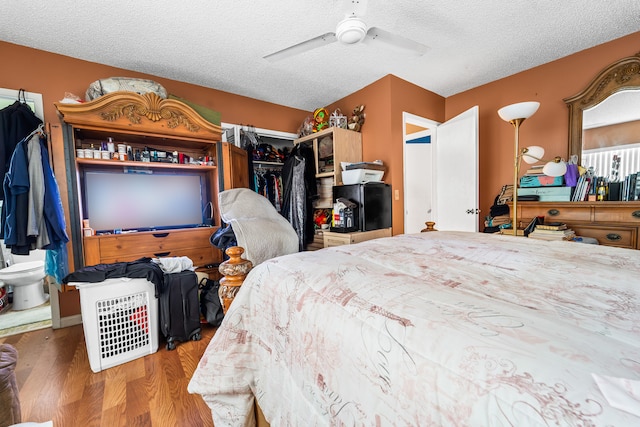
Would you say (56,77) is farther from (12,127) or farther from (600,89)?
(600,89)

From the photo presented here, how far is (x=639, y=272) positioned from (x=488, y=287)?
537 millimetres

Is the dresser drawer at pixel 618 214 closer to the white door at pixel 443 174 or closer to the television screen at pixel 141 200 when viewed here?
the white door at pixel 443 174

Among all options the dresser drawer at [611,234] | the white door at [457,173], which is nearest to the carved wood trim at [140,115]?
the white door at [457,173]

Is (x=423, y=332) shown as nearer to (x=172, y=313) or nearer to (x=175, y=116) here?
(x=172, y=313)

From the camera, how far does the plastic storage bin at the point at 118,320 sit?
5.52ft

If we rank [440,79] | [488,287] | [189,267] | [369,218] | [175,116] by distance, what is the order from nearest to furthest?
[488,287]
[189,267]
[175,116]
[369,218]
[440,79]

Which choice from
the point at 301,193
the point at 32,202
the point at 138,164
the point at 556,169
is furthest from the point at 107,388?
the point at 556,169

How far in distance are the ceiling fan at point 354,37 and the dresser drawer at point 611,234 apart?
2002 millimetres

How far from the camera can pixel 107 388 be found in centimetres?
154

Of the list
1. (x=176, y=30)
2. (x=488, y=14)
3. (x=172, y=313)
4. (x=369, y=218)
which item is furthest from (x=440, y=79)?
(x=172, y=313)

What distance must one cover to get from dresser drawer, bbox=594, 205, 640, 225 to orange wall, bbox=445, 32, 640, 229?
2.72ft

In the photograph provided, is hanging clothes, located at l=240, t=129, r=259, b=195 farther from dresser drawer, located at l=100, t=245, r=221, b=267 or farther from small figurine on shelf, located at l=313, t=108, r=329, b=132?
dresser drawer, located at l=100, t=245, r=221, b=267

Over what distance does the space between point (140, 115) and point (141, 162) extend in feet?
1.43

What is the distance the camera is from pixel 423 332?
52cm
